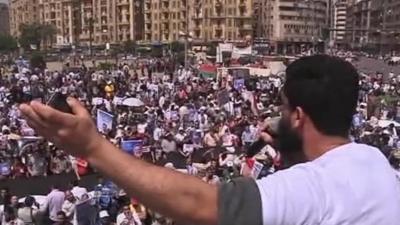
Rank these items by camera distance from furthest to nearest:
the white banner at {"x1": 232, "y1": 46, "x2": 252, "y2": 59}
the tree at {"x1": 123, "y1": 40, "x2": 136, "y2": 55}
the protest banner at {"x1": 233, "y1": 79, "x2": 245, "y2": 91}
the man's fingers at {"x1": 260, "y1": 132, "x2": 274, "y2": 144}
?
the tree at {"x1": 123, "y1": 40, "x2": 136, "y2": 55} < the white banner at {"x1": 232, "y1": 46, "x2": 252, "y2": 59} < the protest banner at {"x1": 233, "y1": 79, "x2": 245, "y2": 91} < the man's fingers at {"x1": 260, "y1": 132, "x2": 274, "y2": 144}

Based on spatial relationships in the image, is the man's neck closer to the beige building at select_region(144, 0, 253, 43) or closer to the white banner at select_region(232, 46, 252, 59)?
the white banner at select_region(232, 46, 252, 59)

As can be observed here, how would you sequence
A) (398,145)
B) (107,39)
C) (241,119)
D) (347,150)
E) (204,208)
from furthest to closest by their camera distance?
1. (107,39)
2. (241,119)
3. (398,145)
4. (347,150)
5. (204,208)

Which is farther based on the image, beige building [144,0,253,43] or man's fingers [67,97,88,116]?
beige building [144,0,253,43]

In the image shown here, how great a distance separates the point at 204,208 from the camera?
1.29 m

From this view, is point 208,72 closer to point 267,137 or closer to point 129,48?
point 267,137

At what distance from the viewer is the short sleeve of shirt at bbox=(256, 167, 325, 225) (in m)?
1.28

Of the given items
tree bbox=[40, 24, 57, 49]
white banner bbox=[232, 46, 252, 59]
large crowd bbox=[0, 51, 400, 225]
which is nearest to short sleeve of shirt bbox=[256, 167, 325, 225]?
large crowd bbox=[0, 51, 400, 225]

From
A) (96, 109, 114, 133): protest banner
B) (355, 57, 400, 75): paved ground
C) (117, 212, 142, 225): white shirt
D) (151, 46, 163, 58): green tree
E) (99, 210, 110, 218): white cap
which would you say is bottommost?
(151, 46, 163, 58): green tree

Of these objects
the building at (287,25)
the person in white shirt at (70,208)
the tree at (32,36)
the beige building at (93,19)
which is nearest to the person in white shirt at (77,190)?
the person in white shirt at (70,208)

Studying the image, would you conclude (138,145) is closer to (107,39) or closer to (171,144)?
(171,144)

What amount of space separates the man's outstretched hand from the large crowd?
1320 millimetres

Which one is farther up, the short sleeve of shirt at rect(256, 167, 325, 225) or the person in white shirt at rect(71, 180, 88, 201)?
the short sleeve of shirt at rect(256, 167, 325, 225)

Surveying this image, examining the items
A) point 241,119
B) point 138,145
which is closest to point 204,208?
point 138,145

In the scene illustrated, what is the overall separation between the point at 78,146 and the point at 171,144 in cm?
1397
